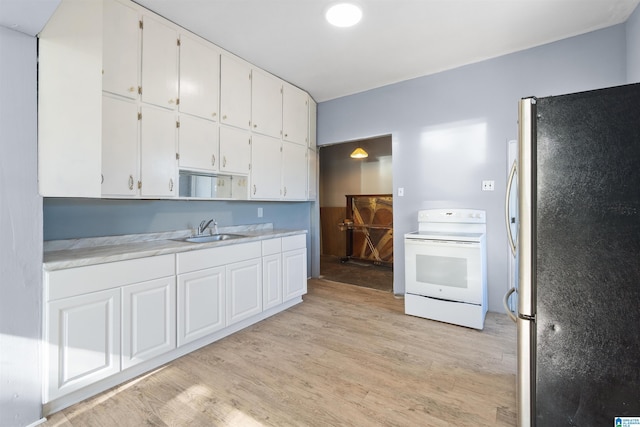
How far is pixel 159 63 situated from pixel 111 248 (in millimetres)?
1449

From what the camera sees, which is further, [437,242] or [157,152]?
[437,242]

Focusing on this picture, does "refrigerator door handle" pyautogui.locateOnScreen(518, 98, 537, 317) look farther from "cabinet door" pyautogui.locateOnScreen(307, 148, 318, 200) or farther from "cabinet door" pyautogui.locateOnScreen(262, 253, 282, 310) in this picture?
"cabinet door" pyautogui.locateOnScreen(307, 148, 318, 200)

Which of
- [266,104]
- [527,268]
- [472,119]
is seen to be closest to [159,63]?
[266,104]

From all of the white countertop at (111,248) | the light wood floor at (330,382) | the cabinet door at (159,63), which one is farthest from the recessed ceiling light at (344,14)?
the light wood floor at (330,382)

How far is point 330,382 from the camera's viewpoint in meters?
1.80

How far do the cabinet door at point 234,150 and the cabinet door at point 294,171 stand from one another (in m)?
0.59

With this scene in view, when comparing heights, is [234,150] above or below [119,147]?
above

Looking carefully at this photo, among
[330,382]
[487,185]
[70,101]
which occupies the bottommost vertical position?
[330,382]

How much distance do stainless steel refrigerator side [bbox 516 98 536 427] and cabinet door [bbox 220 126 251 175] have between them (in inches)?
92.8

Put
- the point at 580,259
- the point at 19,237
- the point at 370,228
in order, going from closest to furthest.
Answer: the point at 580,259 < the point at 19,237 < the point at 370,228

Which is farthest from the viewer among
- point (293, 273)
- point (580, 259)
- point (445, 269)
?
point (293, 273)

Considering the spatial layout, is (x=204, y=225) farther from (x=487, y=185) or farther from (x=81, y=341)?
(x=487, y=185)

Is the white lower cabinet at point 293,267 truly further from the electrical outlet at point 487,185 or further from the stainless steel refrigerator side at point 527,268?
the stainless steel refrigerator side at point 527,268

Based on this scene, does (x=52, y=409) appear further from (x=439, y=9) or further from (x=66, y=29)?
(x=439, y=9)
